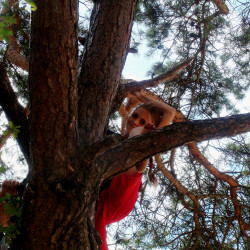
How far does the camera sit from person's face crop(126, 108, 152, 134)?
1.40 m

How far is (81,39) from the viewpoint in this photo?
5.97 feet

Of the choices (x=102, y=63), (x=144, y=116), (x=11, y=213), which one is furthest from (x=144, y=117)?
(x=11, y=213)

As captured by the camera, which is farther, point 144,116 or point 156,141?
point 144,116

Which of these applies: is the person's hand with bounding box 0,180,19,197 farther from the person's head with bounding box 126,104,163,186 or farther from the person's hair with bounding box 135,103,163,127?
the person's hair with bounding box 135,103,163,127

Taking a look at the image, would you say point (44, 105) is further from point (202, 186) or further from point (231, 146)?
point (231, 146)

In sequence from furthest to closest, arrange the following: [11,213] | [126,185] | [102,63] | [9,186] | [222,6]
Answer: [222,6], [102,63], [126,185], [9,186], [11,213]

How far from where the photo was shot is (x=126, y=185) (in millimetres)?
1189

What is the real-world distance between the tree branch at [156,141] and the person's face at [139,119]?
0.41 m

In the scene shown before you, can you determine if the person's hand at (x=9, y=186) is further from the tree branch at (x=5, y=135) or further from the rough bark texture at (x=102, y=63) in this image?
the rough bark texture at (x=102, y=63)

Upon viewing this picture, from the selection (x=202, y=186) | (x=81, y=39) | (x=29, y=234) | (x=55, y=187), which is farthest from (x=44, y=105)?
(x=202, y=186)

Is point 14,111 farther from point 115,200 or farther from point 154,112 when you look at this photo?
point 154,112

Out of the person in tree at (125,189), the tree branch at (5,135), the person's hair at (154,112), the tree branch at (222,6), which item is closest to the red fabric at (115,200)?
the person in tree at (125,189)

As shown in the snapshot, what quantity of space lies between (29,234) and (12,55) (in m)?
1.58

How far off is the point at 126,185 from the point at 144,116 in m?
0.37
